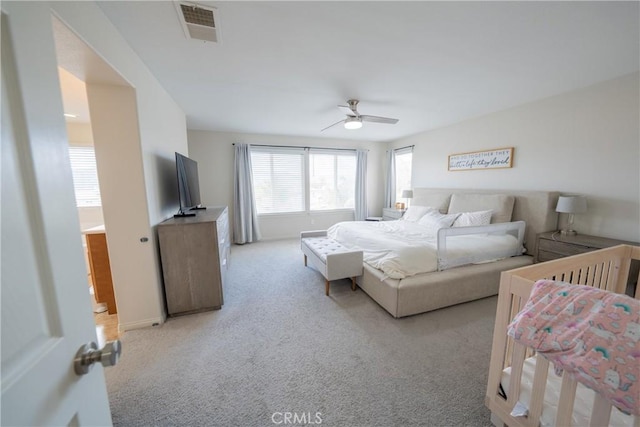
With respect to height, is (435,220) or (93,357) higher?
(93,357)

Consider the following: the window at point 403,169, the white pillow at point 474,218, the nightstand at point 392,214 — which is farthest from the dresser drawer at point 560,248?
the window at point 403,169

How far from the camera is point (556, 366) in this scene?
91 cm

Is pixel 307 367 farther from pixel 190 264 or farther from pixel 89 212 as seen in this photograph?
pixel 89 212

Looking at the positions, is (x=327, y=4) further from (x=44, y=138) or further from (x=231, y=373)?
(x=231, y=373)

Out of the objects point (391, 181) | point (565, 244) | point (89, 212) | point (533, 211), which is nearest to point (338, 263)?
point (565, 244)

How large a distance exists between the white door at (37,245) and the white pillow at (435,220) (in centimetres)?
354

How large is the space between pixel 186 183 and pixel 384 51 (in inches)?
95.3

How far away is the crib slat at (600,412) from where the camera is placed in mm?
869

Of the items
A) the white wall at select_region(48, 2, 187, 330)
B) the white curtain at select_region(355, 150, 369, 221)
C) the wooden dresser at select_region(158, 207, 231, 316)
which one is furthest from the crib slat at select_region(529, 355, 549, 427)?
the white curtain at select_region(355, 150, 369, 221)

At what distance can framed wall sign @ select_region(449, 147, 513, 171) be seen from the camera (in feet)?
11.4

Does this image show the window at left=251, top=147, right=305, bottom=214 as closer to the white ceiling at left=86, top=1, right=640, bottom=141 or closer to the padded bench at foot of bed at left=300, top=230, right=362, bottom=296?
the white ceiling at left=86, top=1, right=640, bottom=141

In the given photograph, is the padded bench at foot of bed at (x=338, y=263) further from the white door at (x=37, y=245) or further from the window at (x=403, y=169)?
the window at (x=403, y=169)

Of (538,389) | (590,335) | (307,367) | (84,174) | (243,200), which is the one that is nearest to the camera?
(590,335)

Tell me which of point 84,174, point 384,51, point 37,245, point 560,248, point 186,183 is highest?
point 384,51
